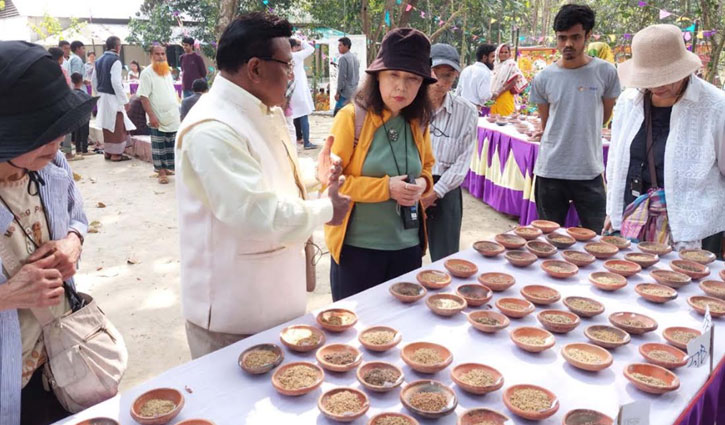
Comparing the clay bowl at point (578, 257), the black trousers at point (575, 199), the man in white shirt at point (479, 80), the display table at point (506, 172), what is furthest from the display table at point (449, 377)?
the man in white shirt at point (479, 80)

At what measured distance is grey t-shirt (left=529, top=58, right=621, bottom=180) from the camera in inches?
123

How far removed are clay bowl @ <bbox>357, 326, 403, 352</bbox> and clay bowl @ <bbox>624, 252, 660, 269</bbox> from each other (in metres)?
1.16

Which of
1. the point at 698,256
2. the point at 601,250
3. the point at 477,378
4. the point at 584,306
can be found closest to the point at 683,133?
the point at 698,256

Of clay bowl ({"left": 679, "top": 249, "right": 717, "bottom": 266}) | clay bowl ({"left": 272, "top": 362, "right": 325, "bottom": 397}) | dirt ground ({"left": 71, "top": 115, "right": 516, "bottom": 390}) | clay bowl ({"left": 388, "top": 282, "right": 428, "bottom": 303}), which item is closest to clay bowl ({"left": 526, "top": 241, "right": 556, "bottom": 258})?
clay bowl ({"left": 679, "top": 249, "right": 717, "bottom": 266})

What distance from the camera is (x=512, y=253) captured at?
2.18m

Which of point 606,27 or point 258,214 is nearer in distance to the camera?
point 258,214

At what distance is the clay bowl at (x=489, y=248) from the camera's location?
7.15 ft

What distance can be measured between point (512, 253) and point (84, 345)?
5.12 feet

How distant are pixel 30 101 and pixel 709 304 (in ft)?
6.60

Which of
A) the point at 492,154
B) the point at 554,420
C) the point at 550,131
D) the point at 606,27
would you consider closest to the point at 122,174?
the point at 492,154

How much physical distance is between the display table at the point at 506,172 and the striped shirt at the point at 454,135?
1.84 m

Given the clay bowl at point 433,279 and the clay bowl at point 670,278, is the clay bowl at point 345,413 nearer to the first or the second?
the clay bowl at point 433,279

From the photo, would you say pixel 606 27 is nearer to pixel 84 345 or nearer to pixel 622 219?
pixel 622 219

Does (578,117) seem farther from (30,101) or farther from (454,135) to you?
(30,101)
